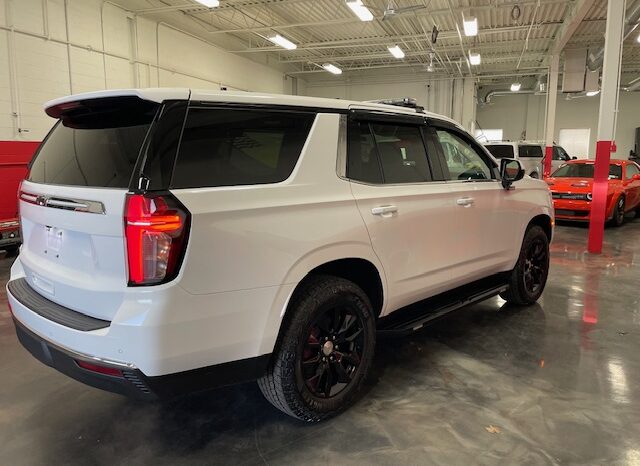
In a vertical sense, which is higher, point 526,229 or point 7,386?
point 526,229

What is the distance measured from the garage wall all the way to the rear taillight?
23067mm

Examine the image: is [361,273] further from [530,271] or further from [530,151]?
[530,151]

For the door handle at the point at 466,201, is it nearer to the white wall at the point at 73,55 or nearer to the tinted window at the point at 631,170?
the tinted window at the point at 631,170

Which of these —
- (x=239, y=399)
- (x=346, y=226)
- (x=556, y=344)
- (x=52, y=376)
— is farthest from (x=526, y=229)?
(x=52, y=376)

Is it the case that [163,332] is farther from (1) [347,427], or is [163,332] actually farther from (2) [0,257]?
(2) [0,257]

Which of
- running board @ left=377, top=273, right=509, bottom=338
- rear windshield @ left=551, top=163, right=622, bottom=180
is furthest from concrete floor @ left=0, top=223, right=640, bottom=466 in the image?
rear windshield @ left=551, top=163, right=622, bottom=180

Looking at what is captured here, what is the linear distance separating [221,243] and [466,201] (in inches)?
79.8

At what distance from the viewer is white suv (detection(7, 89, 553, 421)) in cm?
181

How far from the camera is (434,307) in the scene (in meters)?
3.24

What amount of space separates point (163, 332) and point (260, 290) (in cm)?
44

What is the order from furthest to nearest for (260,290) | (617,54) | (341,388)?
(617,54), (341,388), (260,290)

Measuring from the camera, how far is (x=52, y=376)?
10.0 ft

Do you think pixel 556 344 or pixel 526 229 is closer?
pixel 556 344

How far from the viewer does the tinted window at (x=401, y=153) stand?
9.29 ft
